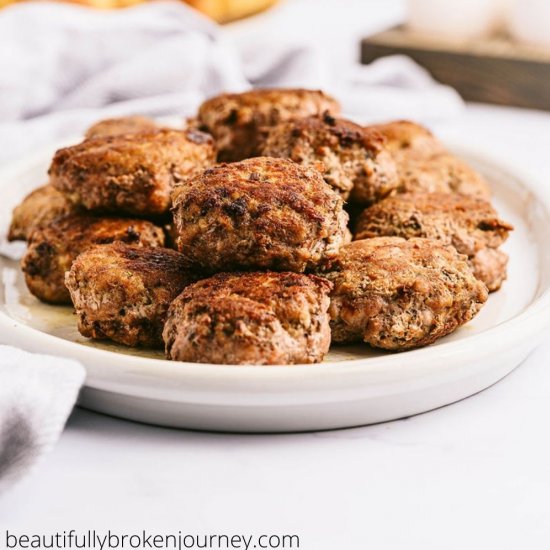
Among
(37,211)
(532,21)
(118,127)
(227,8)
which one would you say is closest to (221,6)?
(227,8)

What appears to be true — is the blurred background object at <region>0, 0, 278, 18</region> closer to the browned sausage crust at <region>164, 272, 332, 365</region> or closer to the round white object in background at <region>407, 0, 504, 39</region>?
the round white object in background at <region>407, 0, 504, 39</region>

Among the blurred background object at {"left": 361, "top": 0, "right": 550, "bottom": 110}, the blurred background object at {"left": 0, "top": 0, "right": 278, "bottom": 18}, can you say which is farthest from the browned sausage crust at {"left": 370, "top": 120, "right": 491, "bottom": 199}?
the blurred background object at {"left": 0, "top": 0, "right": 278, "bottom": 18}

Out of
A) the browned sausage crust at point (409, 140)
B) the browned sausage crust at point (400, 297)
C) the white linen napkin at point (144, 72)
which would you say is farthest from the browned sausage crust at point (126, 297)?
the white linen napkin at point (144, 72)

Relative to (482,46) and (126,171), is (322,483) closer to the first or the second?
(126,171)

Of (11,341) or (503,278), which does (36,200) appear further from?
(503,278)

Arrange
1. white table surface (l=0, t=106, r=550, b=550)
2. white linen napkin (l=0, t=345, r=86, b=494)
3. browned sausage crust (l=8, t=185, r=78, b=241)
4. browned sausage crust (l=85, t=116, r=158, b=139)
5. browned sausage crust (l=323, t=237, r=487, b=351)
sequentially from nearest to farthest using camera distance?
white table surface (l=0, t=106, r=550, b=550) < white linen napkin (l=0, t=345, r=86, b=494) < browned sausage crust (l=323, t=237, r=487, b=351) < browned sausage crust (l=8, t=185, r=78, b=241) < browned sausage crust (l=85, t=116, r=158, b=139)

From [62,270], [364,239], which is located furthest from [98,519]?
[364,239]

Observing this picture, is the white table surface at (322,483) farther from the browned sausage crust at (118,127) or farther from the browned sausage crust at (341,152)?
the browned sausage crust at (118,127)
